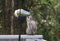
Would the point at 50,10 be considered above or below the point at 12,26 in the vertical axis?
above

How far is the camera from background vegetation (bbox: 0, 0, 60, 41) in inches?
129

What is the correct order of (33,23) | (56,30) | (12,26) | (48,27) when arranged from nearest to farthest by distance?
(33,23)
(56,30)
(48,27)
(12,26)

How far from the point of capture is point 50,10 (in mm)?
3359

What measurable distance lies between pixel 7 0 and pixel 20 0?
298mm

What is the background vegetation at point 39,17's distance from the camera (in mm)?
3283

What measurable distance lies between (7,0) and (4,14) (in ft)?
1.05

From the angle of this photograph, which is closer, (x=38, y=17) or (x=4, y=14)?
(x=38, y=17)

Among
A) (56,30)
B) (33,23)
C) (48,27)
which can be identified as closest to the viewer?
(33,23)

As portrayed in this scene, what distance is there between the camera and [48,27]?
3529 millimetres

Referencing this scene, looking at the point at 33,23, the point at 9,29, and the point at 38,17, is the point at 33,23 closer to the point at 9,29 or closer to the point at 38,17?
the point at 38,17

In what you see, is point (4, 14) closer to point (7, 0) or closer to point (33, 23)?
point (7, 0)

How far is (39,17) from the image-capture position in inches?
136

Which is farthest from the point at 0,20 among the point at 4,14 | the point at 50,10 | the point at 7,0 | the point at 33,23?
the point at 33,23

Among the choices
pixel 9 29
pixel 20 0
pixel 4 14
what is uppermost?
pixel 20 0
